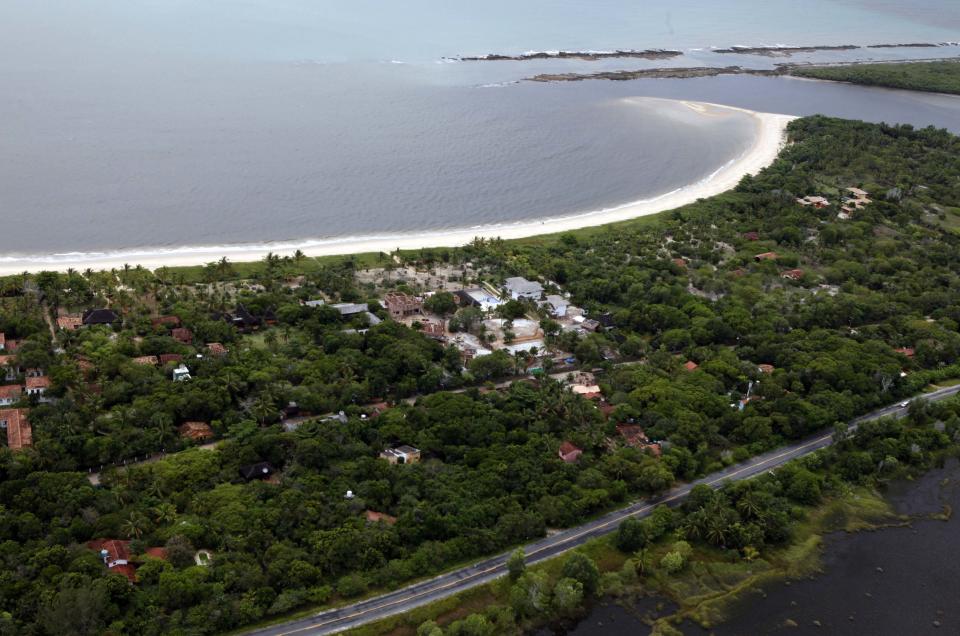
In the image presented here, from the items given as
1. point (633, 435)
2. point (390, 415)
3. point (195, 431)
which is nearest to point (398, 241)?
point (390, 415)

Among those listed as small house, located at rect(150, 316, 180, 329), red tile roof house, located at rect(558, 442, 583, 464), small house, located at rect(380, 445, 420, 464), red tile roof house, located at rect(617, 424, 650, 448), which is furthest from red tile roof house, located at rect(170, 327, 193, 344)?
red tile roof house, located at rect(617, 424, 650, 448)

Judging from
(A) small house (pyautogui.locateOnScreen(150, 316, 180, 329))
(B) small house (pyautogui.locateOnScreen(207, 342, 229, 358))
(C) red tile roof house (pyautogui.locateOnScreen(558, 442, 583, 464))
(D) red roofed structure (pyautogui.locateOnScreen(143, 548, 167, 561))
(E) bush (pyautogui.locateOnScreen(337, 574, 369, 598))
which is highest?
(A) small house (pyautogui.locateOnScreen(150, 316, 180, 329))

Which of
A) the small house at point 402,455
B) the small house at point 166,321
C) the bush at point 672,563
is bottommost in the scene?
the bush at point 672,563

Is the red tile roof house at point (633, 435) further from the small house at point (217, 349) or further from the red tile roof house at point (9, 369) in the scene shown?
the red tile roof house at point (9, 369)

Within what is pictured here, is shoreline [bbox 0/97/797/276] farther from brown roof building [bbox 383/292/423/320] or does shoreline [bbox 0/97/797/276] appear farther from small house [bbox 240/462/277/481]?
small house [bbox 240/462/277/481]

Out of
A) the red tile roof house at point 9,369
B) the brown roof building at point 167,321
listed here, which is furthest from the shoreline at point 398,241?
the red tile roof house at point 9,369

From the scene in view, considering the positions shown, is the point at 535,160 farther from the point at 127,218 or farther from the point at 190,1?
the point at 190,1

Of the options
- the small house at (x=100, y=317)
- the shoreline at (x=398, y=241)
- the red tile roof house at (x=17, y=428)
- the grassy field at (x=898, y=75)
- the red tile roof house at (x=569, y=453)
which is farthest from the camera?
the grassy field at (x=898, y=75)
